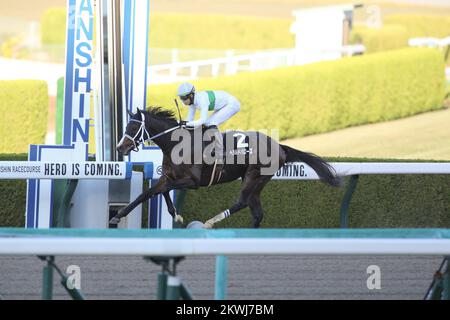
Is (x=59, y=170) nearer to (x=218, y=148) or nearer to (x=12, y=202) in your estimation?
(x=12, y=202)

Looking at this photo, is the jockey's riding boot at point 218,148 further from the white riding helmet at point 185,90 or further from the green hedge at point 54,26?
the green hedge at point 54,26

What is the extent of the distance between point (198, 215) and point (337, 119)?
7.32m

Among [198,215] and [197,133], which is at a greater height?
[197,133]

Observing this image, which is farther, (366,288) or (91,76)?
(91,76)

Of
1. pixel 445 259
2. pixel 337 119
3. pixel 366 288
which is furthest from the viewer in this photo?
pixel 337 119

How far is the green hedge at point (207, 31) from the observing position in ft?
94.9

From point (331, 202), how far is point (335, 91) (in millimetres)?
6642

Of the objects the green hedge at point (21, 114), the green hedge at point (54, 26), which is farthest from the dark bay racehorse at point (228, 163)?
the green hedge at point (54, 26)

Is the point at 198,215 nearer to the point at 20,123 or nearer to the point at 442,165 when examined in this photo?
the point at 442,165

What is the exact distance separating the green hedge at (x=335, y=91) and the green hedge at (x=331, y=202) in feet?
14.4

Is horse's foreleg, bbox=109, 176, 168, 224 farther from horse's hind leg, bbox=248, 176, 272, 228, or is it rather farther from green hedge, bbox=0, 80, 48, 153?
green hedge, bbox=0, 80, 48, 153

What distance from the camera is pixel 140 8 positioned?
7492mm

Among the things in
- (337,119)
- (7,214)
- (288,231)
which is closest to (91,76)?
(7,214)

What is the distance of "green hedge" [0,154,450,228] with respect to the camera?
789 centimetres
